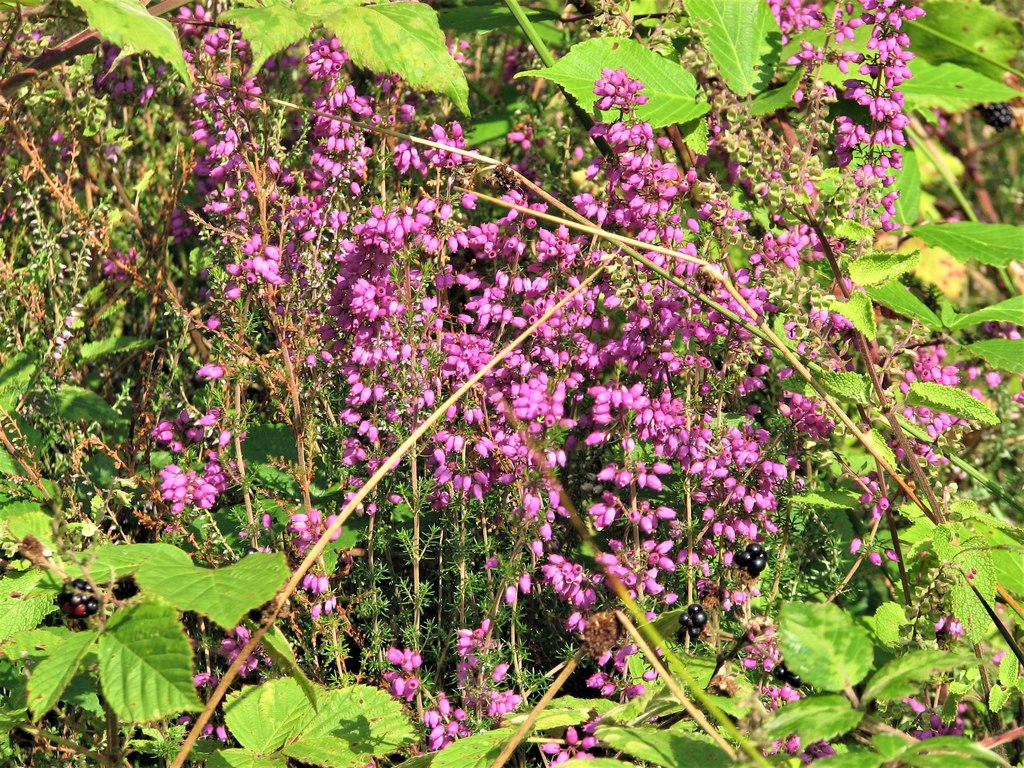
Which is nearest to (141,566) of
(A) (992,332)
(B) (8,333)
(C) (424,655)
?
(C) (424,655)

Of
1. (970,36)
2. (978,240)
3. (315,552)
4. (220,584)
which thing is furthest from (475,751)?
(970,36)

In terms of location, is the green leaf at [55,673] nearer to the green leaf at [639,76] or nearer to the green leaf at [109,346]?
the green leaf at [109,346]

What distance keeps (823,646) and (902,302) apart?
145 centimetres

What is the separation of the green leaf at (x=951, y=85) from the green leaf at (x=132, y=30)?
8.04ft

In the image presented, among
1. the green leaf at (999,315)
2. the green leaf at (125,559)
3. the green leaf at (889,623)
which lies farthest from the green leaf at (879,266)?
the green leaf at (125,559)

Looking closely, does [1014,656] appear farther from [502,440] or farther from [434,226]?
[434,226]

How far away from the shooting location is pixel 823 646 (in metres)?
2.01

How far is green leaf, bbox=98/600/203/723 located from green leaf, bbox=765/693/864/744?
1.09 m

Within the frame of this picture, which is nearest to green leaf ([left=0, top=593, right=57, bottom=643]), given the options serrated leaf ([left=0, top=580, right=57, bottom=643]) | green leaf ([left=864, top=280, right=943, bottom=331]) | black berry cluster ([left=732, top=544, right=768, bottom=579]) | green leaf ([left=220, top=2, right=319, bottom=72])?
serrated leaf ([left=0, top=580, right=57, bottom=643])

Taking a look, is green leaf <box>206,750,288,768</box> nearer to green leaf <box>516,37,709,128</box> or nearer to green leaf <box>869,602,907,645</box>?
green leaf <box>869,602,907,645</box>

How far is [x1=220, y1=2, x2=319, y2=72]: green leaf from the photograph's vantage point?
283cm

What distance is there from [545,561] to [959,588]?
1.15 metres

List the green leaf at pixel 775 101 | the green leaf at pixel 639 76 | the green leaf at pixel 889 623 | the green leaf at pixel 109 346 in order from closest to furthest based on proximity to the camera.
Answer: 1. the green leaf at pixel 889 623
2. the green leaf at pixel 639 76
3. the green leaf at pixel 775 101
4. the green leaf at pixel 109 346

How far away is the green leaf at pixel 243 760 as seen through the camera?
268 cm
